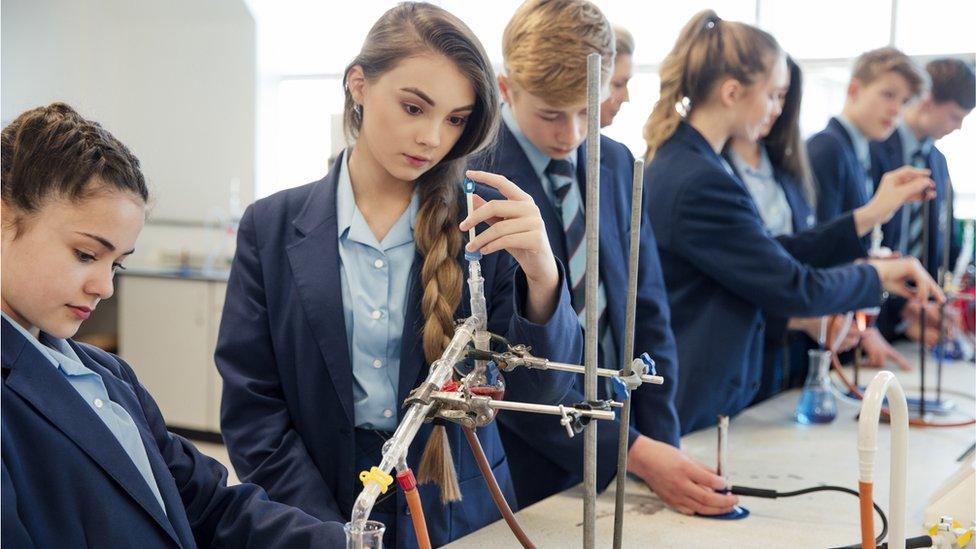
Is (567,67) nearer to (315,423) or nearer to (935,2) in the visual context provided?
(315,423)

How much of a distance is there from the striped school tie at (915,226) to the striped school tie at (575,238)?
2.23m

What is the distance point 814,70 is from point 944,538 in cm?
389

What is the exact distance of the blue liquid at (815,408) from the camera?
88.6 inches

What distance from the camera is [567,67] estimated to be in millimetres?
1521

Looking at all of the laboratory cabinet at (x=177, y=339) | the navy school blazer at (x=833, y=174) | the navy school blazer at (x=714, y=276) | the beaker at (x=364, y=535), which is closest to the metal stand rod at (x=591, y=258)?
the beaker at (x=364, y=535)

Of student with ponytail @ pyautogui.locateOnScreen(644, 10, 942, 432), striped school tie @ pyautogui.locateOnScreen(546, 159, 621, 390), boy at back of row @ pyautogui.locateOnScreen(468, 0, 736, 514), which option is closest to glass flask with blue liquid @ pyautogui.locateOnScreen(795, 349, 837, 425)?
student with ponytail @ pyautogui.locateOnScreen(644, 10, 942, 432)

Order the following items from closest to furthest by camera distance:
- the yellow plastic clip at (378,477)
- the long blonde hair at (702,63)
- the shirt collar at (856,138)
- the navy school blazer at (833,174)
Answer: the yellow plastic clip at (378,477)
the long blonde hair at (702,63)
the navy school blazer at (833,174)
the shirt collar at (856,138)

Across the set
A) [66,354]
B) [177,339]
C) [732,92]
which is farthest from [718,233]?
[177,339]

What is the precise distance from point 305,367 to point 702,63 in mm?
1249

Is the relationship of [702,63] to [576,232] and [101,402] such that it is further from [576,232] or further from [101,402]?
[101,402]

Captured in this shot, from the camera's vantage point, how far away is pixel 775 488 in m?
1.73

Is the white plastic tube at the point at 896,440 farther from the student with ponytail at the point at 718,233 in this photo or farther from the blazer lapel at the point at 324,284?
the student with ponytail at the point at 718,233

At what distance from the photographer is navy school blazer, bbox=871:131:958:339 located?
135 inches

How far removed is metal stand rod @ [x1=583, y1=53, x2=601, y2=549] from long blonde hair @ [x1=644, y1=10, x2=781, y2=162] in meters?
1.36
